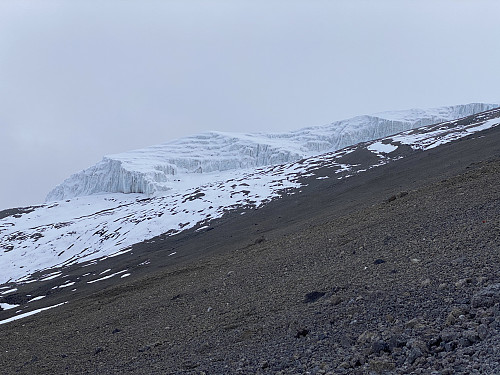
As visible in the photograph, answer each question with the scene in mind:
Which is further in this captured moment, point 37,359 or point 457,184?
point 457,184

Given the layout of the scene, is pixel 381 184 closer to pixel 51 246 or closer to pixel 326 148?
pixel 51 246

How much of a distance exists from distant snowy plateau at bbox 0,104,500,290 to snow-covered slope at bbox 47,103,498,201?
1.35 feet

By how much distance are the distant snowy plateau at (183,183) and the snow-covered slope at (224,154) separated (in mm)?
410

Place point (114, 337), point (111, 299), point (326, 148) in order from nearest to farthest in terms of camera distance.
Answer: point (114, 337), point (111, 299), point (326, 148)

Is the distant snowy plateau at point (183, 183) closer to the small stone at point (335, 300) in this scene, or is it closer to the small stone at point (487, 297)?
the small stone at point (335, 300)

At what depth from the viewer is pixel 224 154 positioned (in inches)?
6944

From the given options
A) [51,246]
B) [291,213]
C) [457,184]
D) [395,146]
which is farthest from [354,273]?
[395,146]

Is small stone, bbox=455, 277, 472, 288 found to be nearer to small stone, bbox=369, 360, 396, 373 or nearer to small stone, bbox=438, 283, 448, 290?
small stone, bbox=438, 283, 448, 290

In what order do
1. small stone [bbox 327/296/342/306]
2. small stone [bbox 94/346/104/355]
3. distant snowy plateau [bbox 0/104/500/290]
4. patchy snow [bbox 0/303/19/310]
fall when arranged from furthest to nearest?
distant snowy plateau [bbox 0/104/500/290] < patchy snow [bbox 0/303/19/310] < small stone [bbox 94/346/104/355] < small stone [bbox 327/296/342/306]

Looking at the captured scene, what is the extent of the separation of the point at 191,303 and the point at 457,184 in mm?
13578

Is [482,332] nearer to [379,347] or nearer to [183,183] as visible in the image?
[379,347]

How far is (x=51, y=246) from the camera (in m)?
68.9

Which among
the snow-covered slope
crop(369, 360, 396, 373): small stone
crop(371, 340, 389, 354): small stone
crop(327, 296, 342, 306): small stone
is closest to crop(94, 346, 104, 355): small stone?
crop(327, 296, 342, 306): small stone

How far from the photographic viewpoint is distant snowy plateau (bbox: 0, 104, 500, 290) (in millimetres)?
61625
